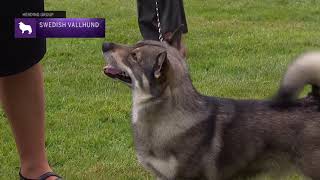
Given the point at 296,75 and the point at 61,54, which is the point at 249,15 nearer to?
the point at 61,54

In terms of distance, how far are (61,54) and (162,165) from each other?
423 centimetres

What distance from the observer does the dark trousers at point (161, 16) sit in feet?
15.7

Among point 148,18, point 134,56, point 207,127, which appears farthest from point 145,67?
point 148,18

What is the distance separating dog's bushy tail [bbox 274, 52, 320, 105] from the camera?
3277mm

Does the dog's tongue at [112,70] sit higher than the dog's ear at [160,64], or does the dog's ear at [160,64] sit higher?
the dog's ear at [160,64]

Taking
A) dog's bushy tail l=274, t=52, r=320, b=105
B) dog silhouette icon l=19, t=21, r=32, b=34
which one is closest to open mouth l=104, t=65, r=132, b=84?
dog silhouette icon l=19, t=21, r=32, b=34

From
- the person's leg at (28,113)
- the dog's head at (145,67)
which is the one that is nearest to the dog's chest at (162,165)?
the dog's head at (145,67)

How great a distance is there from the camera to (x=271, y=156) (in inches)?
129

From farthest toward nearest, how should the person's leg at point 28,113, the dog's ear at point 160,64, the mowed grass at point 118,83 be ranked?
the mowed grass at point 118,83
the person's leg at point 28,113
the dog's ear at point 160,64

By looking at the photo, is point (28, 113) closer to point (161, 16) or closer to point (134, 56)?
point (134, 56)

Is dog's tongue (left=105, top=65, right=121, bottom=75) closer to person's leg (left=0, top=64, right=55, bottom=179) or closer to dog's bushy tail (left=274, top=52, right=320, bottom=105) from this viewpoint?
person's leg (left=0, top=64, right=55, bottom=179)

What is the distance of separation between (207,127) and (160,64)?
16.9 inches

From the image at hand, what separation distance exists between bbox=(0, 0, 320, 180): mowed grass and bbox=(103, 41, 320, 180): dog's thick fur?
21 cm

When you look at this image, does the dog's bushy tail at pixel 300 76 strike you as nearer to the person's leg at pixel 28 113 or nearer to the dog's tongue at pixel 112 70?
the dog's tongue at pixel 112 70
